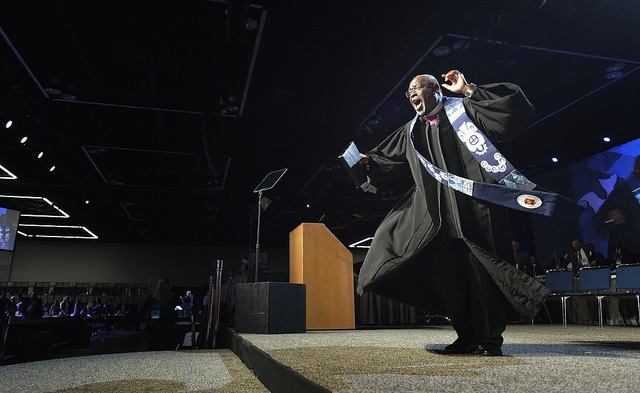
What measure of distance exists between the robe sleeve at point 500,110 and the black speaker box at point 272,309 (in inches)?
104

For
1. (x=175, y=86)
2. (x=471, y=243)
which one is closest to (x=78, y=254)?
(x=175, y=86)

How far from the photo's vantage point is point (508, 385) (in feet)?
3.74

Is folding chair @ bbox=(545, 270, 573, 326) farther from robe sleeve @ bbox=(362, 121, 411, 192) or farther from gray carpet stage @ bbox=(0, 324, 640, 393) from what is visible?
robe sleeve @ bbox=(362, 121, 411, 192)

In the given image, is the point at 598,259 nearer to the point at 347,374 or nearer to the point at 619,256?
the point at 619,256

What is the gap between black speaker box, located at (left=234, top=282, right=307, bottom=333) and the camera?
402cm

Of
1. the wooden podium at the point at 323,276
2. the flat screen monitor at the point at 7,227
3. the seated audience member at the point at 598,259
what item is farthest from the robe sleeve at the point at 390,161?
the flat screen monitor at the point at 7,227

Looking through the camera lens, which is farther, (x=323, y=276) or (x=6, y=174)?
(x=6, y=174)

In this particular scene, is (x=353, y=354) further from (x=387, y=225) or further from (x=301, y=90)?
(x=301, y=90)

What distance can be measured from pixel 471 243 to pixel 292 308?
8.37 feet

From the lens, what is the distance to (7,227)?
12672 mm

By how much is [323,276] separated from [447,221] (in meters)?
3.20

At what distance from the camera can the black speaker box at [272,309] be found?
4.02 meters

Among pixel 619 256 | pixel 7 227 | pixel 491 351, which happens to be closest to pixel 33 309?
pixel 7 227

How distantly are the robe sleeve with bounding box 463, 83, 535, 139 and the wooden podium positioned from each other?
3.17m
